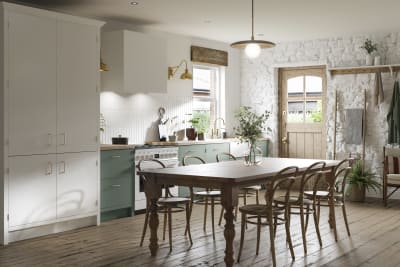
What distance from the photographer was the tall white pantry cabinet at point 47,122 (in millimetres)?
5438

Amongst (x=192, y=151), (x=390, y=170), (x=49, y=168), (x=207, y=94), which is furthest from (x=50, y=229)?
(x=390, y=170)

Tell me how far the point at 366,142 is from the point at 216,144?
7.88 feet

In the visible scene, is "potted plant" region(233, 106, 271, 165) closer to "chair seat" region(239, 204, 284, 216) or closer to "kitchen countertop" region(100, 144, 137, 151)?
"chair seat" region(239, 204, 284, 216)

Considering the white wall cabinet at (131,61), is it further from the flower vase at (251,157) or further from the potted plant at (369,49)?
A: the potted plant at (369,49)

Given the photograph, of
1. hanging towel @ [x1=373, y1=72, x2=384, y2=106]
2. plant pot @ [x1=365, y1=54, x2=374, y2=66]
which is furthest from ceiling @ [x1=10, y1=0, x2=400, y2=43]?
hanging towel @ [x1=373, y1=72, x2=384, y2=106]

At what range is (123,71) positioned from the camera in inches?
282

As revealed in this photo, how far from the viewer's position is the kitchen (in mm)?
5574

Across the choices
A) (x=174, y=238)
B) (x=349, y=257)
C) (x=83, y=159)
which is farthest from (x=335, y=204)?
(x=83, y=159)

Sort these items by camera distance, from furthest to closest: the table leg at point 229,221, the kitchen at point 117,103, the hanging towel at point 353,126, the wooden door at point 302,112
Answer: the wooden door at point 302,112 → the hanging towel at point 353,126 → the kitchen at point 117,103 → the table leg at point 229,221

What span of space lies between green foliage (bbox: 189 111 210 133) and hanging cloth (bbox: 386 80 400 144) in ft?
9.31

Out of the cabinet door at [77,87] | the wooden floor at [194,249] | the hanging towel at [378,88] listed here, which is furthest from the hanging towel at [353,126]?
the cabinet door at [77,87]

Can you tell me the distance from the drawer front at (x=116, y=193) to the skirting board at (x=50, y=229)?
28 centimetres

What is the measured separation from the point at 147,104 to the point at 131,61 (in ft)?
3.25

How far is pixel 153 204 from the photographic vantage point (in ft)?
16.4
